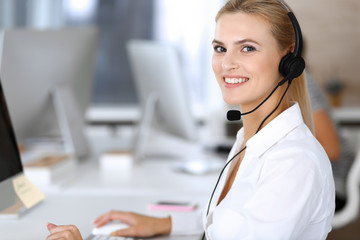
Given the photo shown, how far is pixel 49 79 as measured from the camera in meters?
2.15

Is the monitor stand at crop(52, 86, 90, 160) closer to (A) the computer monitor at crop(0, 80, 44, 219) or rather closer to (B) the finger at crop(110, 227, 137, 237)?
(A) the computer monitor at crop(0, 80, 44, 219)

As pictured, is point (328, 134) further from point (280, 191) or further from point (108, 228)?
point (280, 191)

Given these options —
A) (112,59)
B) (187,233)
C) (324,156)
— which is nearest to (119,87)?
(112,59)

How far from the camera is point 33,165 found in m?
1.83

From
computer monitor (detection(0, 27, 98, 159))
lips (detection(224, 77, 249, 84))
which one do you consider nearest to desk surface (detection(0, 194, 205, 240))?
computer monitor (detection(0, 27, 98, 159))

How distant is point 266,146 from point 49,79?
1.37 meters

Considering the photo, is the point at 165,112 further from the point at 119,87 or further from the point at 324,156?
the point at 119,87

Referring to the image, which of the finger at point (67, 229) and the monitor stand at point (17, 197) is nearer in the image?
the finger at point (67, 229)

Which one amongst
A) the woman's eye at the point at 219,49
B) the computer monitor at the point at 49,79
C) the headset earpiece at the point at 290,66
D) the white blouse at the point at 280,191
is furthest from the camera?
the computer monitor at the point at 49,79

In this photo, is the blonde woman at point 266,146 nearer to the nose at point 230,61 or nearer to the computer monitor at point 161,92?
the nose at point 230,61

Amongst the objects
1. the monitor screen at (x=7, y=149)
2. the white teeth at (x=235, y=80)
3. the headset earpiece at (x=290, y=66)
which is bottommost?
the monitor screen at (x=7, y=149)

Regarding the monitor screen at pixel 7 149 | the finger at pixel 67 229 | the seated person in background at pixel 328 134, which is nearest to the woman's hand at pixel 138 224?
the finger at pixel 67 229

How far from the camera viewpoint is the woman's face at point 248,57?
1.05 meters

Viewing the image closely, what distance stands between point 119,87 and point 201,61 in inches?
29.9
